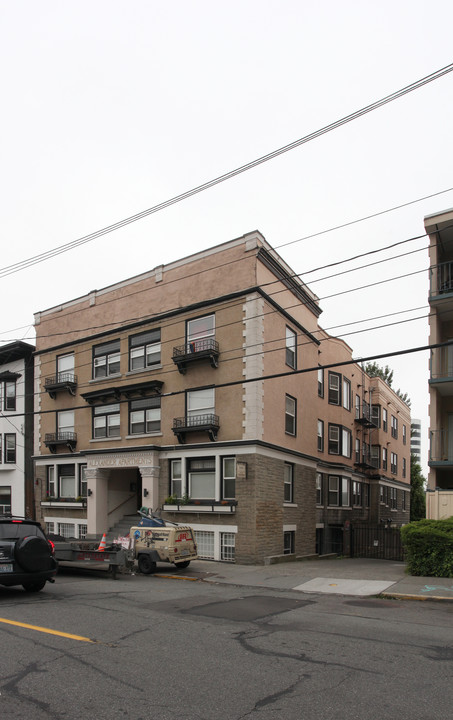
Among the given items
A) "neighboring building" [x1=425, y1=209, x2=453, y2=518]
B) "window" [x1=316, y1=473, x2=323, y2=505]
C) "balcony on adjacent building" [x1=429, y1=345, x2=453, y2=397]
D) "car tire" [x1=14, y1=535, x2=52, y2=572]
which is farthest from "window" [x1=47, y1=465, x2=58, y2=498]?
"balcony on adjacent building" [x1=429, y1=345, x2=453, y2=397]

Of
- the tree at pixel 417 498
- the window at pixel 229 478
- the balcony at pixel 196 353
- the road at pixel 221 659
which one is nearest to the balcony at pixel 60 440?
the balcony at pixel 196 353

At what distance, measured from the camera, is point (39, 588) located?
1305cm

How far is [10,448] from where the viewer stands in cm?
3147

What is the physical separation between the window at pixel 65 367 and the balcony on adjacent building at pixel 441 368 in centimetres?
1628

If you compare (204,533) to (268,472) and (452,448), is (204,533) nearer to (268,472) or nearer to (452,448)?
(268,472)

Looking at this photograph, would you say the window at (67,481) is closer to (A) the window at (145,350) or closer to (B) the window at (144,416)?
(B) the window at (144,416)

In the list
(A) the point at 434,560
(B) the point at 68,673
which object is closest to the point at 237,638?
(B) the point at 68,673

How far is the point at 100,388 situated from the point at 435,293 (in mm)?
14844

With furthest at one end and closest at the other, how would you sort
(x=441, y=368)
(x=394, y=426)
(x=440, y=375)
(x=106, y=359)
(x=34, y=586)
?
(x=394, y=426) < (x=106, y=359) < (x=441, y=368) < (x=440, y=375) < (x=34, y=586)

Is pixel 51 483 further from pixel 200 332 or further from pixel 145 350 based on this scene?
pixel 200 332

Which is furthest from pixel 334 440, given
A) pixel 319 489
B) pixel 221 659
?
pixel 221 659

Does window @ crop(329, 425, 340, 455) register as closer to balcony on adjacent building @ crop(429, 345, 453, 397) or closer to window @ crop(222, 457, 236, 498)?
window @ crop(222, 457, 236, 498)

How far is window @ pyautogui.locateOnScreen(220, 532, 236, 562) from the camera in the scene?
20.9 metres

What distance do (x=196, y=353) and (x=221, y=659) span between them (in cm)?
1550
